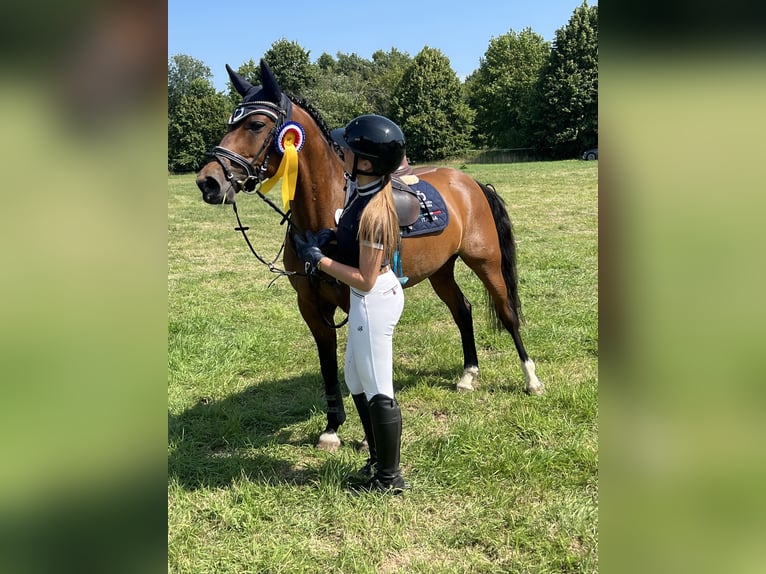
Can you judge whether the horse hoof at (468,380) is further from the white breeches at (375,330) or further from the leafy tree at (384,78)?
the leafy tree at (384,78)

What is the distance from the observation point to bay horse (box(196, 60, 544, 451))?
333cm

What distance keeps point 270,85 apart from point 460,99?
5239 centimetres

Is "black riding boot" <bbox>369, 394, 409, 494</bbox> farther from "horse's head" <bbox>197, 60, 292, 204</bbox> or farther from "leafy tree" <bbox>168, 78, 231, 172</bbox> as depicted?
"leafy tree" <bbox>168, 78, 231, 172</bbox>

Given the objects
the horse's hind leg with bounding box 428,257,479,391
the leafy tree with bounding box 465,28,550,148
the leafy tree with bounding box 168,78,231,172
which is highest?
the leafy tree with bounding box 465,28,550,148

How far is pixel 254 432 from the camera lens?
426 cm

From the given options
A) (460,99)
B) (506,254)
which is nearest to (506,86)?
(460,99)

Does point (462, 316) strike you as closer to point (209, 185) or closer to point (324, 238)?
point (324, 238)

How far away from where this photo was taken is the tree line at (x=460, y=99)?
40625 mm

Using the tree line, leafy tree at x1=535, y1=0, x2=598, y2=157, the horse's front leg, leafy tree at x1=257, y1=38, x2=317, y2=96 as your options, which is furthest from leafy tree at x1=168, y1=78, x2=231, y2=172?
the horse's front leg

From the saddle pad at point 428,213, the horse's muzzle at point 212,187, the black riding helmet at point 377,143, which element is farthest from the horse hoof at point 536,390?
the horse's muzzle at point 212,187

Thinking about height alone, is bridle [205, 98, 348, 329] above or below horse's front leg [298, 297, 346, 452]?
above
